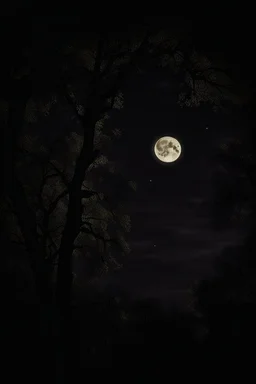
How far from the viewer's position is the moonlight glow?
32281mm

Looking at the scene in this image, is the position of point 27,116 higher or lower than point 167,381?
higher

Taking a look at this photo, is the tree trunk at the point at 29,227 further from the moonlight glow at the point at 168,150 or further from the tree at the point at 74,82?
the moonlight glow at the point at 168,150

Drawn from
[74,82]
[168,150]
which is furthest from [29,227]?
[168,150]

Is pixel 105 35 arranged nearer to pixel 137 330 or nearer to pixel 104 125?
pixel 104 125

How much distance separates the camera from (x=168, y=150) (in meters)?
32.8

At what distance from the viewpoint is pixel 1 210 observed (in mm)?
16484

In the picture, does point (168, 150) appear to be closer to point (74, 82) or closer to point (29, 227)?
point (74, 82)

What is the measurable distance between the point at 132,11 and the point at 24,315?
8.76 metres

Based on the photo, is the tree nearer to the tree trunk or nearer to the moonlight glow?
the tree trunk

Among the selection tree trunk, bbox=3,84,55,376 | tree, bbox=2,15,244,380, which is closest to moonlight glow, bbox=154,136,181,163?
tree, bbox=2,15,244,380

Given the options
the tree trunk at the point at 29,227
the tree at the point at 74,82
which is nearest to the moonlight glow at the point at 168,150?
the tree at the point at 74,82

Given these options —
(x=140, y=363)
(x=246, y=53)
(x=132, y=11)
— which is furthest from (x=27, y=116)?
(x=140, y=363)

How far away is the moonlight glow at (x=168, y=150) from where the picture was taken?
32.3 meters

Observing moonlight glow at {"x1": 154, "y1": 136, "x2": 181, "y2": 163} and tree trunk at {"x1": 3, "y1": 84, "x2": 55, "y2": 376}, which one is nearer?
tree trunk at {"x1": 3, "y1": 84, "x2": 55, "y2": 376}
